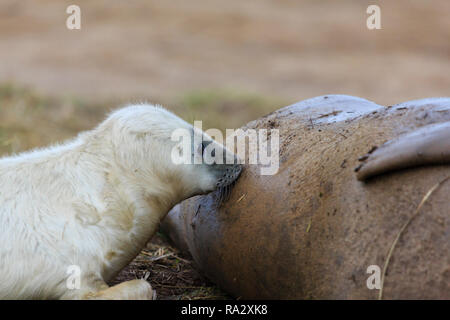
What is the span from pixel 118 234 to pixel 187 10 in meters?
15.9

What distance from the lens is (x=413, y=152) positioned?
2170 mm

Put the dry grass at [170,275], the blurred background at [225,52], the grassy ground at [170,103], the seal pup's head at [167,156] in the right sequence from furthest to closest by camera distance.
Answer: the blurred background at [225,52] < the grassy ground at [170,103] < the dry grass at [170,275] < the seal pup's head at [167,156]

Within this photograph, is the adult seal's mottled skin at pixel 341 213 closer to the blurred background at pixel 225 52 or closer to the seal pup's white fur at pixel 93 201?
the seal pup's white fur at pixel 93 201

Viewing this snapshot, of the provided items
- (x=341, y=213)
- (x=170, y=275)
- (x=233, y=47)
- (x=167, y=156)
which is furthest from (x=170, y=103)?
(x=341, y=213)

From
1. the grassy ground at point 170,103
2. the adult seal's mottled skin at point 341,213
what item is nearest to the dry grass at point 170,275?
the grassy ground at point 170,103

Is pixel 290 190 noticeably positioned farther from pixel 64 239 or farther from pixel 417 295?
pixel 64 239

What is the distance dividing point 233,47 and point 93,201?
13.6m

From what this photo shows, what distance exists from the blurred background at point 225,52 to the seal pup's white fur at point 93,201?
6383mm

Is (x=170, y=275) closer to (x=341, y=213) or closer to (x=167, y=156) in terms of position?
(x=167, y=156)

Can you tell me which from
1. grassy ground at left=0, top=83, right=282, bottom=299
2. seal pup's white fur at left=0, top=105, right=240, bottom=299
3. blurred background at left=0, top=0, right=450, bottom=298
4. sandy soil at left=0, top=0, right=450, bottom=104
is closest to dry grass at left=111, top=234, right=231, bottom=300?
grassy ground at left=0, top=83, right=282, bottom=299

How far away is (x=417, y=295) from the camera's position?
81.1 inches

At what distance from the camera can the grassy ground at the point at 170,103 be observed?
327cm

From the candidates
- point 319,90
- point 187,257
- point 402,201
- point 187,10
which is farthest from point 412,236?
point 187,10

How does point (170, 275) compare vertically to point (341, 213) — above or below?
below
